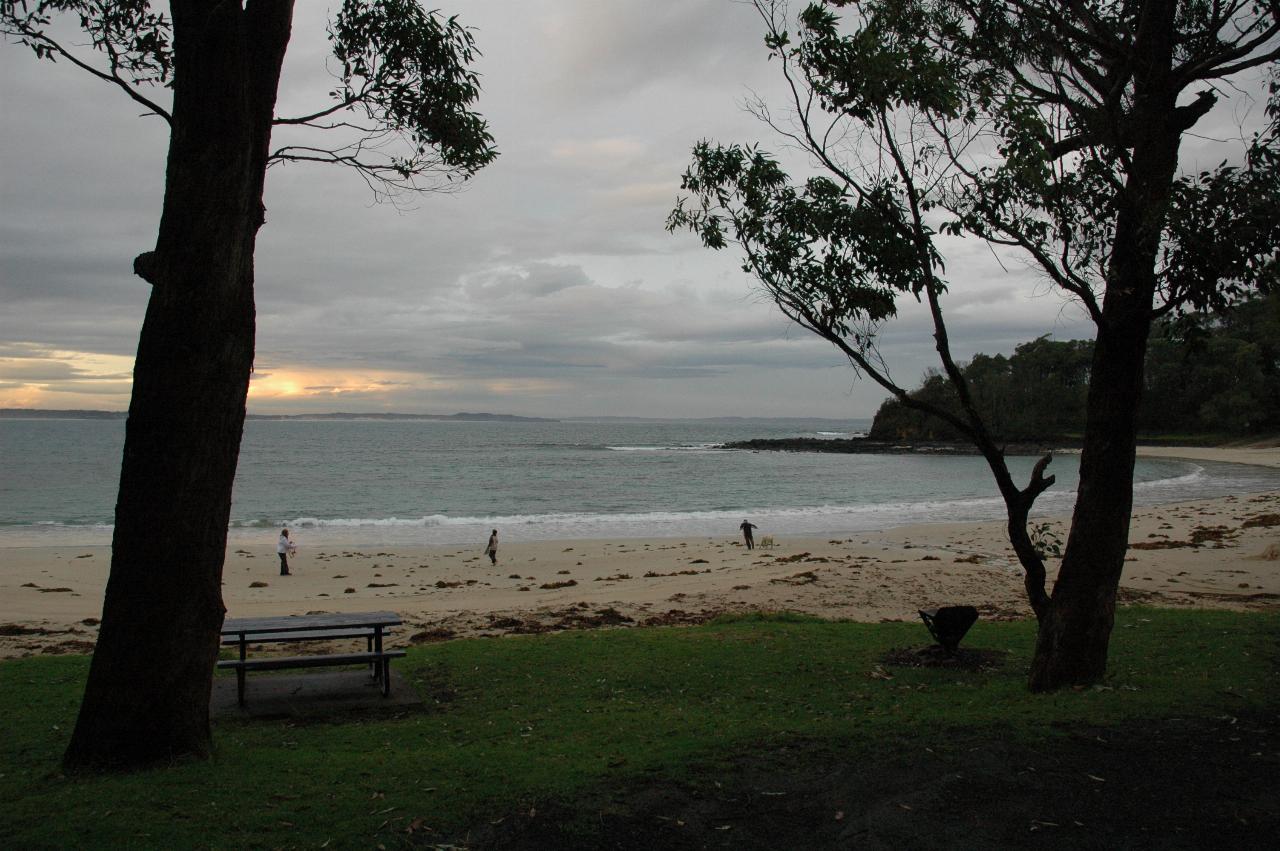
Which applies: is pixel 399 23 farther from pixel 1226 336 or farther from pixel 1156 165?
pixel 1226 336

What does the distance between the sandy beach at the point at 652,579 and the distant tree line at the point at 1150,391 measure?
51.0 m

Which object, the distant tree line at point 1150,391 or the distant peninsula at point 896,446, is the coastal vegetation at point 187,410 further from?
the distant peninsula at point 896,446

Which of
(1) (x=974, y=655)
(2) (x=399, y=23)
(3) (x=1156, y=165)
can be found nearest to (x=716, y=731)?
(1) (x=974, y=655)

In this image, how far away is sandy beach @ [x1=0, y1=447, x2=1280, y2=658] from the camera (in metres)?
14.7

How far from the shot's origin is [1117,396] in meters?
7.09

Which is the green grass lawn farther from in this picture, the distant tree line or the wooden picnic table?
the distant tree line

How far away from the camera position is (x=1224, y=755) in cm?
550

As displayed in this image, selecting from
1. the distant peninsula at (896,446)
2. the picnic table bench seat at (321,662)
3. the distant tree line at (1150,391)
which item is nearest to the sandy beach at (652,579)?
the picnic table bench seat at (321,662)

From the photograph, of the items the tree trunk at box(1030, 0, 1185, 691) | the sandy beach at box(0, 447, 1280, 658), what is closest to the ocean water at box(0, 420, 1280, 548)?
the sandy beach at box(0, 447, 1280, 658)

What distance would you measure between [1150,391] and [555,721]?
359 ft

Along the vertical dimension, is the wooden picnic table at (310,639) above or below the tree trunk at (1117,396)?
below

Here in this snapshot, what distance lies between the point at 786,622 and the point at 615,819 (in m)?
8.01

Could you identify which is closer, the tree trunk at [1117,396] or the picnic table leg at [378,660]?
the tree trunk at [1117,396]

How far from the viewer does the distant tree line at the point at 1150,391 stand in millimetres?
85875
